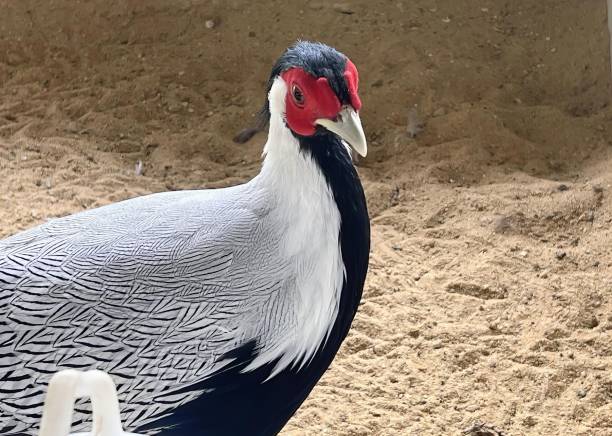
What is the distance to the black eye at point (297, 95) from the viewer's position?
2.11 metres

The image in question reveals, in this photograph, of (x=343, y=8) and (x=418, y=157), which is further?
(x=343, y=8)

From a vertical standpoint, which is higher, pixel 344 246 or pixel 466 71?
pixel 466 71

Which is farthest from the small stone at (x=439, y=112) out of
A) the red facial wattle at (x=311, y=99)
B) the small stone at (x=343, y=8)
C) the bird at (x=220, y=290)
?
the red facial wattle at (x=311, y=99)

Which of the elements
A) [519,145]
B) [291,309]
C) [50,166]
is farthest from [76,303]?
[519,145]

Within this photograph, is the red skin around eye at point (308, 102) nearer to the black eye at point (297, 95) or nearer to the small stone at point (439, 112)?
the black eye at point (297, 95)

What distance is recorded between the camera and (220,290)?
211cm

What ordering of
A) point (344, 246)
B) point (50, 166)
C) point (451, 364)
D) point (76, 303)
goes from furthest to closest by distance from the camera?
1. point (50, 166)
2. point (451, 364)
3. point (344, 246)
4. point (76, 303)

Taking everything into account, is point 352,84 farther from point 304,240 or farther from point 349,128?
point 304,240

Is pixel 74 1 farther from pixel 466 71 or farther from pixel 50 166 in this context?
pixel 466 71

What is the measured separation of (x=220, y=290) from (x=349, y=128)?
0.49m

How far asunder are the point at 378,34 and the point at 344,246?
372 cm

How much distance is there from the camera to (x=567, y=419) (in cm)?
299

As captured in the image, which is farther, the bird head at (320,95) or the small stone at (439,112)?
the small stone at (439,112)

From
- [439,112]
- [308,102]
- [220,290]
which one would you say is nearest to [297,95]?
[308,102]
